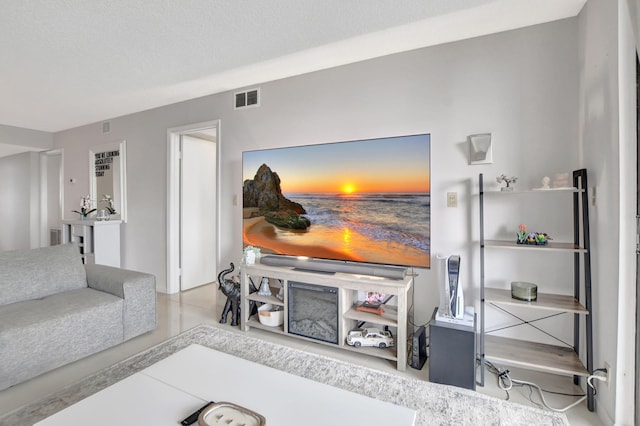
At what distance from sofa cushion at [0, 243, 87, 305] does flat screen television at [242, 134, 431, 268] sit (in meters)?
1.55

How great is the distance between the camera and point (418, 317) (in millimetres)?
2479

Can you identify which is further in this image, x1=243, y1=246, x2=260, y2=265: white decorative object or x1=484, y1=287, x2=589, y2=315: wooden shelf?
x1=243, y1=246, x2=260, y2=265: white decorative object

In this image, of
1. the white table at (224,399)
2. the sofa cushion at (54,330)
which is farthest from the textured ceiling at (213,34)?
the white table at (224,399)

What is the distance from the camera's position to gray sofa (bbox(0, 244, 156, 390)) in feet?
6.45

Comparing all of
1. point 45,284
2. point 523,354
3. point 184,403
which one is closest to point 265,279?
point 184,403

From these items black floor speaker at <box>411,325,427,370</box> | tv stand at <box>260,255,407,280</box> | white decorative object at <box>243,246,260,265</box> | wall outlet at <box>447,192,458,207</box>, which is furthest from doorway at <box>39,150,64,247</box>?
wall outlet at <box>447,192,458,207</box>

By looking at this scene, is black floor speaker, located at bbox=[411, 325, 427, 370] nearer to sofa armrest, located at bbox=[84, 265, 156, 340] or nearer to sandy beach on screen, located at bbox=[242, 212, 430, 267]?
sandy beach on screen, located at bbox=[242, 212, 430, 267]

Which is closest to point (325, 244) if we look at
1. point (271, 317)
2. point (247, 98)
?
point (271, 317)

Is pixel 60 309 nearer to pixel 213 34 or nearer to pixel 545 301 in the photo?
pixel 213 34

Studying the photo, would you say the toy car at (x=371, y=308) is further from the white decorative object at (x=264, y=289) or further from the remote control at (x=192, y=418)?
the remote control at (x=192, y=418)

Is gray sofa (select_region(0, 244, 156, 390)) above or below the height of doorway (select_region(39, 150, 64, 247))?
below

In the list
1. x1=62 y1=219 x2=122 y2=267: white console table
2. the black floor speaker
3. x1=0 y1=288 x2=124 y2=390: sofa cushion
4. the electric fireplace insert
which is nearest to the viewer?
x1=0 y1=288 x2=124 y2=390: sofa cushion

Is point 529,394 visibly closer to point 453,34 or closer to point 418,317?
point 418,317

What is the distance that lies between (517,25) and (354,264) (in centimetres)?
210
